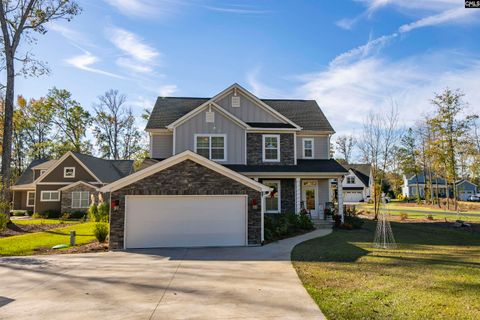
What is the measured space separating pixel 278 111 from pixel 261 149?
465cm

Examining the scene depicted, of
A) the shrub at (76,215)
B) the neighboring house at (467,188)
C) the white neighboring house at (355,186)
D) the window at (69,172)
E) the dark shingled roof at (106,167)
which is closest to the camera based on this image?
the shrub at (76,215)

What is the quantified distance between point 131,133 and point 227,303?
42.8 m

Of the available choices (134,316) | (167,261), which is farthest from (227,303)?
(167,261)

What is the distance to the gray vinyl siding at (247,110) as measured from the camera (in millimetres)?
19438

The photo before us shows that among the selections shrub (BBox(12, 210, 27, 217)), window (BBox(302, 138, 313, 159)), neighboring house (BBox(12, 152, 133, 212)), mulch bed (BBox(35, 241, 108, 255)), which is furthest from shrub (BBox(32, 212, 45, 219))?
window (BBox(302, 138, 313, 159))

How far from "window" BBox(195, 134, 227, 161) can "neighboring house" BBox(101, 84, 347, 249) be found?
6 centimetres

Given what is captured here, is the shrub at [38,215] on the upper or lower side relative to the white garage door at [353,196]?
lower

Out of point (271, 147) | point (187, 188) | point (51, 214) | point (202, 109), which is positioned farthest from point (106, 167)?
point (187, 188)

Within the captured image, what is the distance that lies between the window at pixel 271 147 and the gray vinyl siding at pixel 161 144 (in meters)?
5.59

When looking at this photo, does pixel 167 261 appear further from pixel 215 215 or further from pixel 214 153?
pixel 214 153

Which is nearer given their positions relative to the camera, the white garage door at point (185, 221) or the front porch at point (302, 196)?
the white garage door at point (185, 221)

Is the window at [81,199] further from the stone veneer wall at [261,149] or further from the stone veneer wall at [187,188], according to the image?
the stone veneer wall at [187,188]

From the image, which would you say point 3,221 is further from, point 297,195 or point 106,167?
point 297,195

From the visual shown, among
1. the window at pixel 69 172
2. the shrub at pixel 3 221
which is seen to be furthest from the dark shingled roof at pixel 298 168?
the window at pixel 69 172
